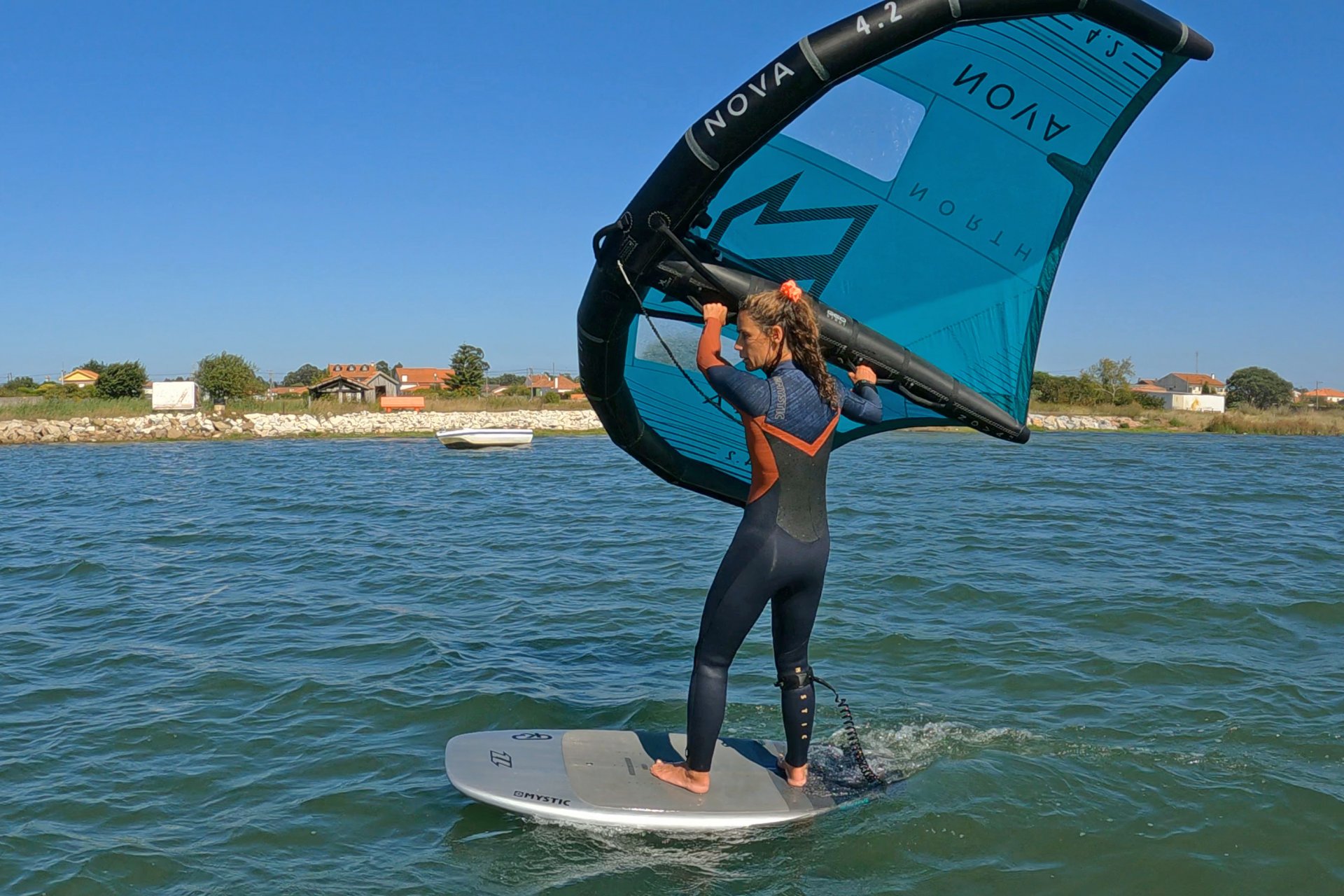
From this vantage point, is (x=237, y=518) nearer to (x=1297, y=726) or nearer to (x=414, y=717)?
(x=414, y=717)

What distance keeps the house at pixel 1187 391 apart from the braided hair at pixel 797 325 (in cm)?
8510

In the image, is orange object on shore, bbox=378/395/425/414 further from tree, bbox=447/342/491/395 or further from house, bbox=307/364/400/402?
tree, bbox=447/342/491/395

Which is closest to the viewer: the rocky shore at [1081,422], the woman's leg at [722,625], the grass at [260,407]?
the woman's leg at [722,625]

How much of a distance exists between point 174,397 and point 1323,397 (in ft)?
362

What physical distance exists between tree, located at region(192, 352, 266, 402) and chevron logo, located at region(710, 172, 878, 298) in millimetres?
56785

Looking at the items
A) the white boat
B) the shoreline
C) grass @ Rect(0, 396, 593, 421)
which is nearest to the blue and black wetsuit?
the white boat

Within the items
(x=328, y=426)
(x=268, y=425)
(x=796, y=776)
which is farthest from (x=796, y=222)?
(x=328, y=426)

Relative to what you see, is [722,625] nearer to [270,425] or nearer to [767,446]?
[767,446]

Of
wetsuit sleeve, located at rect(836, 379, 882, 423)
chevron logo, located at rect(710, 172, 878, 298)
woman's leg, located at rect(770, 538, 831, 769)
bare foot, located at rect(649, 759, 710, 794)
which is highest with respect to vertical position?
chevron logo, located at rect(710, 172, 878, 298)

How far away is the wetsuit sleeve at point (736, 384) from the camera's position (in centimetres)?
383

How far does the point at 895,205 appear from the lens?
16.1ft

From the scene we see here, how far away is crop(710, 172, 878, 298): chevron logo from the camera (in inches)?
186

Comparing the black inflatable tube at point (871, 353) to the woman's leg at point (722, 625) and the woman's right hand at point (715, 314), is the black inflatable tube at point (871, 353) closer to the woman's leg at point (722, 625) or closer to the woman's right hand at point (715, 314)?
the woman's right hand at point (715, 314)

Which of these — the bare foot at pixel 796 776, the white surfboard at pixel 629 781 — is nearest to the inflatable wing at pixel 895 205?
the white surfboard at pixel 629 781
